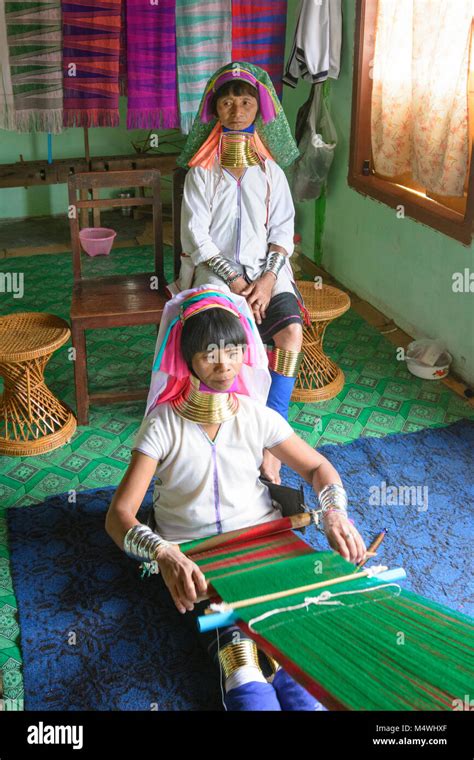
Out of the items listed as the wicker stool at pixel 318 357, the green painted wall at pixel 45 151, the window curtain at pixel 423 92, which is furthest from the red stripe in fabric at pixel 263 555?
the green painted wall at pixel 45 151

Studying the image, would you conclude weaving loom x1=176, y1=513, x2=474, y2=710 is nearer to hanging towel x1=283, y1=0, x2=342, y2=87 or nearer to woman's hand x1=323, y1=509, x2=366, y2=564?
woman's hand x1=323, y1=509, x2=366, y2=564

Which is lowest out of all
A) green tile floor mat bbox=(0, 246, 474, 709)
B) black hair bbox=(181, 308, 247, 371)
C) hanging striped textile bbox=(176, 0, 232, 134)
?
green tile floor mat bbox=(0, 246, 474, 709)

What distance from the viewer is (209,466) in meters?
2.26

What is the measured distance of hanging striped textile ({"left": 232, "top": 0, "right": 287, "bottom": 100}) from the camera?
5137 millimetres

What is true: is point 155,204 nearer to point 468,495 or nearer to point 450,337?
point 450,337

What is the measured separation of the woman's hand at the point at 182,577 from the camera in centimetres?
178

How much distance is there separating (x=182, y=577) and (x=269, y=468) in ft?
3.67

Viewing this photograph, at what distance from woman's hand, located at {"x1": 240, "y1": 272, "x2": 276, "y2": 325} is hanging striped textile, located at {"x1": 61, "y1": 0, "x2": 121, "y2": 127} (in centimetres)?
240

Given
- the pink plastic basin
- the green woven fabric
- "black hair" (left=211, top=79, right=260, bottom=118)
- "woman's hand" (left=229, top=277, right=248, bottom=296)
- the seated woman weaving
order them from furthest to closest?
the pink plastic basin → "woman's hand" (left=229, top=277, right=248, bottom=296) → "black hair" (left=211, top=79, right=260, bottom=118) → the seated woman weaving → the green woven fabric

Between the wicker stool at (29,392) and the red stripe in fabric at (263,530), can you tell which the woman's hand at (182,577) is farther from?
the wicker stool at (29,392)

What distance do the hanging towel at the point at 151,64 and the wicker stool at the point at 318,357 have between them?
2.06 m

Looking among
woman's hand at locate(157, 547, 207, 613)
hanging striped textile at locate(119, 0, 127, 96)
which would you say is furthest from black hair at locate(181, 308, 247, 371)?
hanging striped textile at locate(119, 0, 127, 96)

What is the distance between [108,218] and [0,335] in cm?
360

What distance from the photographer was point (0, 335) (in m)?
3.45
